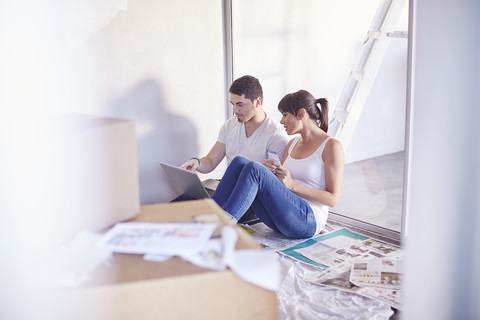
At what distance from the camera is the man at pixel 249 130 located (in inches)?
88.0

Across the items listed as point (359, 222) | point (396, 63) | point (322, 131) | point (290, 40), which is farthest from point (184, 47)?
point (359, 222)

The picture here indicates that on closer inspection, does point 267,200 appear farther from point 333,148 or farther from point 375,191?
point 375,191

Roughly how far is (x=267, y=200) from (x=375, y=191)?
73 cm

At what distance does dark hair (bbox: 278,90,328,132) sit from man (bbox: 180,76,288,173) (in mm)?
228

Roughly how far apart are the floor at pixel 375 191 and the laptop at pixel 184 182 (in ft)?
2.80

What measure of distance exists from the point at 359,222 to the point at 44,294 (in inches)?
73.3

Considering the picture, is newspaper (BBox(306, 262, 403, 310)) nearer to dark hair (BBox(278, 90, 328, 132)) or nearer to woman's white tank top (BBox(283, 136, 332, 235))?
woman's white tank top (BBox(283, 136, 332, 235))

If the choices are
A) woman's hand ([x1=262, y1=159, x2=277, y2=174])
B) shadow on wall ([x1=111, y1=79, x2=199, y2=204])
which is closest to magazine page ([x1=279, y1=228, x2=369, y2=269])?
woman's hand ([x1=262, y1=159, x2=277, y2=174])

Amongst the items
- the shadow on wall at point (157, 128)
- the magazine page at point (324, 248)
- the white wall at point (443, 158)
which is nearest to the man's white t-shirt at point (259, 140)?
the shadow on wall at point (157, 128)

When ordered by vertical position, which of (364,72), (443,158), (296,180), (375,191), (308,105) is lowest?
(375,191)

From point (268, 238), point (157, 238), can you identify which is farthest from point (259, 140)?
point (157, 238)

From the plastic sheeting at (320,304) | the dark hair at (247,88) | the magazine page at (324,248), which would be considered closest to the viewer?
the plastic sheeting at (320,304)

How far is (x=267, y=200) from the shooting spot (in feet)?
6.30

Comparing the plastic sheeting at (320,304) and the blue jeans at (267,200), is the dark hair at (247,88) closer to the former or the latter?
the blue jeans at (267,200)
